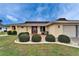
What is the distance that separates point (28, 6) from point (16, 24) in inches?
15.1

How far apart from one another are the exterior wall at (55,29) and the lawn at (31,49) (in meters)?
0.21

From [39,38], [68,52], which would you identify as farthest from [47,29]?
[68,52]

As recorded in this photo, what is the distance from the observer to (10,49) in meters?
5.48

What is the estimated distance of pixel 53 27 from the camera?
545cm

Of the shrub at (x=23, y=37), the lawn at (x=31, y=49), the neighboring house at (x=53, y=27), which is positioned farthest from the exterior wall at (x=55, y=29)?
the shrub at (x=23, y=37)

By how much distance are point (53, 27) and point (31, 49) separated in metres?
0.55

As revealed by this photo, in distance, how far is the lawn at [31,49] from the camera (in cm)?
545

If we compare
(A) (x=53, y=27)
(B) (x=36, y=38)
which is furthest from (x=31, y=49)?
(A) (x=53, y=27)

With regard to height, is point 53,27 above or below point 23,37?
above

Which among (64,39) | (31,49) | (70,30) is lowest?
(31,49)

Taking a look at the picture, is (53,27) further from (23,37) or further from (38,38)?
(23,37)

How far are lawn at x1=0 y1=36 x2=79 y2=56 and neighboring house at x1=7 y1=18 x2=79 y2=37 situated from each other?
0.71 feet

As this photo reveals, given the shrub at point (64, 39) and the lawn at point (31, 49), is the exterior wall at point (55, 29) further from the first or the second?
the lawn at point (31, 49)

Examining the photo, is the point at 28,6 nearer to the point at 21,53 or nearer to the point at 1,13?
the point at 1,13
